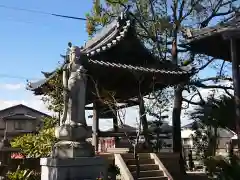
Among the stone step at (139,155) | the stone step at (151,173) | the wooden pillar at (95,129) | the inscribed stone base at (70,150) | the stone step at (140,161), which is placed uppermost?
the wooden pillar at (95,129)

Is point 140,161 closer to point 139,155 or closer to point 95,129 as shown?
point 139,155

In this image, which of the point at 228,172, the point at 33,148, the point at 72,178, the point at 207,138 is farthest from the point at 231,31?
the point at 207,138

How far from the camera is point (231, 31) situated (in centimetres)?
1042

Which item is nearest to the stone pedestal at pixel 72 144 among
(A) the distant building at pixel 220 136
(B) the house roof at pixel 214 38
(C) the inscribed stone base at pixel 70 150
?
(C) the inscribed stone base at pixel 70 150

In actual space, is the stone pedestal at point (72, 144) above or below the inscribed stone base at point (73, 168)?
above

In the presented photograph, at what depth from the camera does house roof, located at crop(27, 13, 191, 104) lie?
44.8 ft

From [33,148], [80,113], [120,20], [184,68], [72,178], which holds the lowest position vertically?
[72,178]

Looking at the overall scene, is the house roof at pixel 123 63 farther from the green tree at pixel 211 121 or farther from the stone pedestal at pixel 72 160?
the stone pedestal at pixel 72 160

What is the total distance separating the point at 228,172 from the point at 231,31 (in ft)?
15.3

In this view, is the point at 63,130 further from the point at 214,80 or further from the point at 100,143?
the point at 214,80

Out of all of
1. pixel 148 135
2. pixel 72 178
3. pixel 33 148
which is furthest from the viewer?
pixel 148 135

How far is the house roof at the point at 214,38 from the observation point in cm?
1066

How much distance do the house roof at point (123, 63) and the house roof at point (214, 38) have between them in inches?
68.8

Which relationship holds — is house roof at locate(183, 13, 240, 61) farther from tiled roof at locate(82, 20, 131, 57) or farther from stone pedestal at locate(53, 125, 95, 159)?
Answer: stone pedestal at locate(53, 125, 95, 159)
